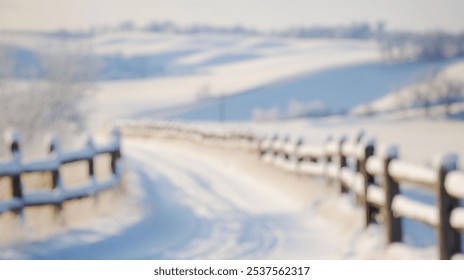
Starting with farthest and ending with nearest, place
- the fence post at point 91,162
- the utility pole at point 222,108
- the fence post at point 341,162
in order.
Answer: the utility pole at point 222,108 → the fence post at point 341,162 → the fence post at point 91,162

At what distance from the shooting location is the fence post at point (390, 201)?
6.50m

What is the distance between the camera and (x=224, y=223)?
8734 millimetres

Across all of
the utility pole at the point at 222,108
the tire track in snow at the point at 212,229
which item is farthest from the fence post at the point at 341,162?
the utility pole at the point at 222,108

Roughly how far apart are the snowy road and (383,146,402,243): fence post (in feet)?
2.23

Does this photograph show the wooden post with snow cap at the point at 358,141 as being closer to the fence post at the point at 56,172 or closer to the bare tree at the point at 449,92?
the bare tree at the point at 449,92

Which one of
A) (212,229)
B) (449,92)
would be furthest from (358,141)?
(449,92)

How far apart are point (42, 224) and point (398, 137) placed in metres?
10.3

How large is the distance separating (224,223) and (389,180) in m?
2.81

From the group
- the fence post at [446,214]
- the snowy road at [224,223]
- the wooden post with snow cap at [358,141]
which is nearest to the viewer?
the fence post at [446,214]

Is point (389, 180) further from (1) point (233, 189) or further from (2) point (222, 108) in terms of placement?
(2) point (222, 108)

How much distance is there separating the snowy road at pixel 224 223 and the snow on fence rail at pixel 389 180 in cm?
43

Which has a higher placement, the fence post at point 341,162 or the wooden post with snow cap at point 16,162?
the wooden post with snow cap at point 16,162

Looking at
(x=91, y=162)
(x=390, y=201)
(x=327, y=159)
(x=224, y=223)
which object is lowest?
(x=224, y=223)

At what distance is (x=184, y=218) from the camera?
30.1 feet
